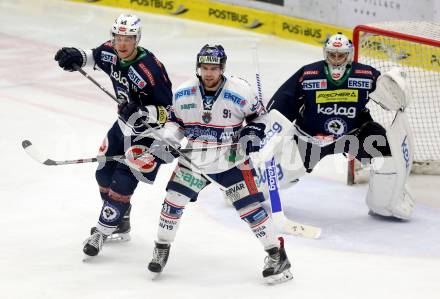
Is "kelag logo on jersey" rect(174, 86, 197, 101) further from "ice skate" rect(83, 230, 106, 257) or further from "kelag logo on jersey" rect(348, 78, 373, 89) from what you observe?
"kelag logo on jersey" rect(348, 78, 373, 89)

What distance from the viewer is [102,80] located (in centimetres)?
1119

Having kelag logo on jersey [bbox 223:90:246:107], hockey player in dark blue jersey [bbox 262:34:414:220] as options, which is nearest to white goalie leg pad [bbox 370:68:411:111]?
hockey player in dark blue jersey [bbox 262:34:414:220]

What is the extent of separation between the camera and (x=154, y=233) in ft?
23.6

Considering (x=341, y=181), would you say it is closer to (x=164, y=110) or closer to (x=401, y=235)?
(x=401, y=235)

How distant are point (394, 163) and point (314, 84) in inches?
31.1

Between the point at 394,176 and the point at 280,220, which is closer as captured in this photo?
the point at 280,220

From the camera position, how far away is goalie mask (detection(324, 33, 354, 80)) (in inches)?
282

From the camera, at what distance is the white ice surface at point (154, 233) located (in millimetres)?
6117

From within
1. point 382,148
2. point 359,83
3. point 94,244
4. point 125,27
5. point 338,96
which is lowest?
point 94,244

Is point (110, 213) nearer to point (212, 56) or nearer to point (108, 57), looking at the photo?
point (108, 57)

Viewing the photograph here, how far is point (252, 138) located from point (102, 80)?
17.7 feet

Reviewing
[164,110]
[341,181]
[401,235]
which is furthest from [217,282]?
[341,181]

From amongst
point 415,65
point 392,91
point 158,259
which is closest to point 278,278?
point 158,259

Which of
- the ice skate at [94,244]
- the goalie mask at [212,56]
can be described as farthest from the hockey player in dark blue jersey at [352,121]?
the ice skate at [94,244]
